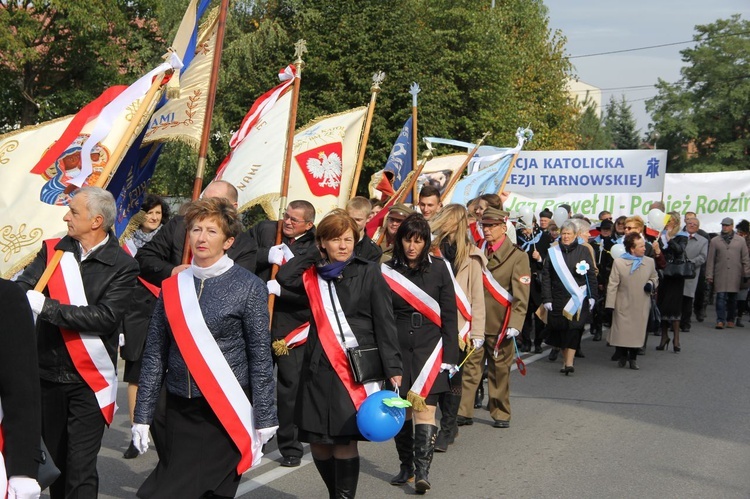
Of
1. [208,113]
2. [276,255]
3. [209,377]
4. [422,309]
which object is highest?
[208,113]

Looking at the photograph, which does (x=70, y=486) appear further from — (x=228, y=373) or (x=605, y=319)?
(x=605, y=319)

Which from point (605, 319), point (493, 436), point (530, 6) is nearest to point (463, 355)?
point (493, 436)

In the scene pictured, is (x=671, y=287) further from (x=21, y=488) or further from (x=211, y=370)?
(x=21, y=488)

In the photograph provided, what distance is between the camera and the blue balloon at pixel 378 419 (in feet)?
16.9

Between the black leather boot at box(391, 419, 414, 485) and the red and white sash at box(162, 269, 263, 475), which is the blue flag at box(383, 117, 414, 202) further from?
the red and white sash at box(162, 269, 263, 475)

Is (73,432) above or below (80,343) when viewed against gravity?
below

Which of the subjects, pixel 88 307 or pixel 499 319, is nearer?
pixel 88 307

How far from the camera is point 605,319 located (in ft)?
52.1

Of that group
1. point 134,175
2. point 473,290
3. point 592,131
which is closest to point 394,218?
point 473,290

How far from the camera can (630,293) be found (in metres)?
12.8

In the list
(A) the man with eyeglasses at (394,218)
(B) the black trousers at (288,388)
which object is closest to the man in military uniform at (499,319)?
(A) the man with eyeglasses at (394,218)

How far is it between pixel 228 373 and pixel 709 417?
597cm

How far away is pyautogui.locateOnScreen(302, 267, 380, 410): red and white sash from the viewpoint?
544cm

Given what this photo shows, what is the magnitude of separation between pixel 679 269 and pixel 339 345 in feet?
32.7
